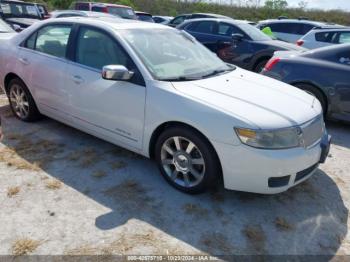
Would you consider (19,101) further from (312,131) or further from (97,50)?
(312,131)

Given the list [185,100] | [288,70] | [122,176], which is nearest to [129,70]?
[185,100]

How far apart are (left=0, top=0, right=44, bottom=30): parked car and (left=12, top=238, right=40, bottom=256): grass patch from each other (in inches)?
402

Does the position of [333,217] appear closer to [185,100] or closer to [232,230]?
[232,230]

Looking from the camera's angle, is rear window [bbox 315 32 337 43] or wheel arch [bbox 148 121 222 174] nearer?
wheel arch [bbox 148 121 222 174]

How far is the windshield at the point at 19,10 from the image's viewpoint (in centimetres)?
1215

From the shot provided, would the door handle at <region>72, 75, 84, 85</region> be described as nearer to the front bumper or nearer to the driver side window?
the driver side window

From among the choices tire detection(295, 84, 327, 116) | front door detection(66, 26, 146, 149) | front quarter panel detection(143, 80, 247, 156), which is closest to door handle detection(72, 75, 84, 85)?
front door detection(66, 26, 146, 149)

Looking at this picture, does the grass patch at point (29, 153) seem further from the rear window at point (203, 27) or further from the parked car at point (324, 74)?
the rear window at point (203, 27)

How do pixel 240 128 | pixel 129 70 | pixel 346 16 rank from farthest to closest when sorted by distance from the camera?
pixel 346 16
pixel 129 70
pixel 240 128

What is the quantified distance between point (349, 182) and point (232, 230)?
1722mm

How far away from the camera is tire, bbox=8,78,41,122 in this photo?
16.1ft

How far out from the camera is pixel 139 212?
320 centimetres

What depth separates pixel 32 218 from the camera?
3.06m

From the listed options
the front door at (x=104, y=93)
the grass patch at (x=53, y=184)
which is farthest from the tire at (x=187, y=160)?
the grass patch at (x=53, y=184)
